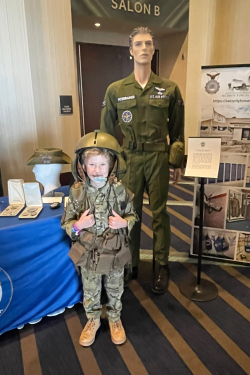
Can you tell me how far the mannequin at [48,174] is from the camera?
1735 mm

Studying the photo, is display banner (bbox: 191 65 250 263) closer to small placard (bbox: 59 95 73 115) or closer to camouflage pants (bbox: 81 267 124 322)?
camouflage pants (bbox: 81 267 124 322)

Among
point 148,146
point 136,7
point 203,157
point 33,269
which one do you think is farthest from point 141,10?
Answer: point 33,269

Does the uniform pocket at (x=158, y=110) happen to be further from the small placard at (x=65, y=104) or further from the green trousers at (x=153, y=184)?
the small placard at (x=65, y=104)

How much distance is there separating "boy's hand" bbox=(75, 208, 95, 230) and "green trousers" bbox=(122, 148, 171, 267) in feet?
1.89

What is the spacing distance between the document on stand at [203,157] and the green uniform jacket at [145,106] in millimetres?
240

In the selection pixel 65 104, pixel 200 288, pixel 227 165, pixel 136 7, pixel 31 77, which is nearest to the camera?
pixel 200 288

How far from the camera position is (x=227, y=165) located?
208 cm

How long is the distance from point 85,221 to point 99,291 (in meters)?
0.47

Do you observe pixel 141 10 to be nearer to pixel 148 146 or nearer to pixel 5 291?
pixel 148 146

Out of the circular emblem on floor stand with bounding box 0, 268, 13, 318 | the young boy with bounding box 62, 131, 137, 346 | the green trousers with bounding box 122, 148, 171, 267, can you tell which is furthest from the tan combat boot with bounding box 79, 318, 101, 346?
the green trousers with bounding box 122, 148, 171, 267

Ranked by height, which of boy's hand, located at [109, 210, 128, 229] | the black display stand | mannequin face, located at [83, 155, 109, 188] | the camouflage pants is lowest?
the black display stand

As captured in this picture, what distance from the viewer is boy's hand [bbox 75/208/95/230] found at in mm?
1307

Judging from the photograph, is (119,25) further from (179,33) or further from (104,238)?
(104,238)

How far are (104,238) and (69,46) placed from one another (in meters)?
2.23
